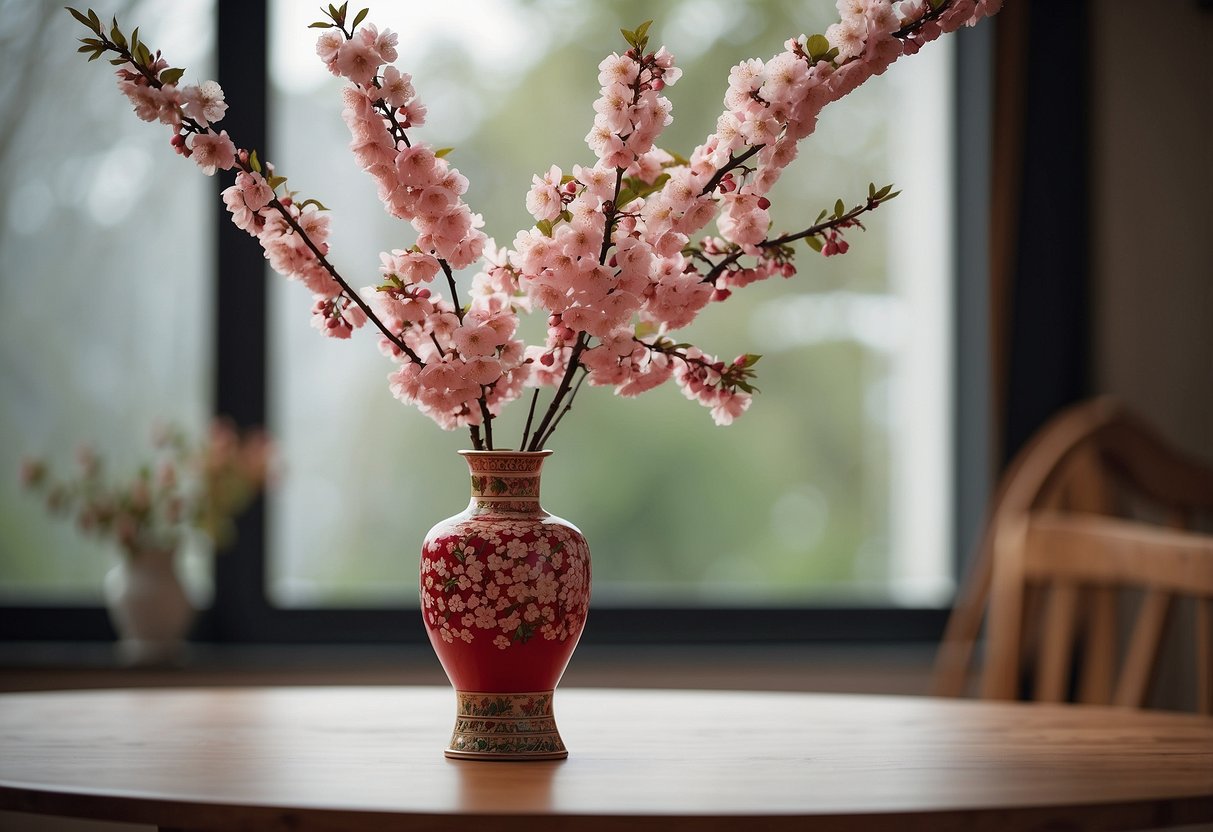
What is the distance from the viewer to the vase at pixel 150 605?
254 cm

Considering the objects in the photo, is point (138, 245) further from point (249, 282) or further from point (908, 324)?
point (908, 324)

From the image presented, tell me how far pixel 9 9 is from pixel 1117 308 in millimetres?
2433

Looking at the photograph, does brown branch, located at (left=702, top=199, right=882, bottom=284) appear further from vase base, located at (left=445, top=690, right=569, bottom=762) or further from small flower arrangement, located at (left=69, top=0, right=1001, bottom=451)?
vase base, located at (left=445, top=690, right=569, bottom=762)

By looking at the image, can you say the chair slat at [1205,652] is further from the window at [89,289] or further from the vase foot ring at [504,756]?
the window at [89,289]

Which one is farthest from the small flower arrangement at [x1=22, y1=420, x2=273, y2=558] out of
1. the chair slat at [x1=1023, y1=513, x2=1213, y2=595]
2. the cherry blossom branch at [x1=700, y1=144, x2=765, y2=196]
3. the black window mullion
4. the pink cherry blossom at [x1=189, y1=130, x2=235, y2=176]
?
the cherry blossom branch at [x1=700, y1=144, x2=765, y2=196]

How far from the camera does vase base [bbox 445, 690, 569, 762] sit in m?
1.05

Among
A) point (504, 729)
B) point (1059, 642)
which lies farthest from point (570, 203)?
point (1059, 642)

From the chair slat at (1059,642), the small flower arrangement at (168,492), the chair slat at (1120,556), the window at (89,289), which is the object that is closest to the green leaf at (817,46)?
the chair slat at (1120,556)

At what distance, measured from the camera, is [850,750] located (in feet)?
3.67

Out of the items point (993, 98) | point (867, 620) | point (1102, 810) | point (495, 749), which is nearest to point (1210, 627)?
point (1102, 810)

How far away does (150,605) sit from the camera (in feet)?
8.34

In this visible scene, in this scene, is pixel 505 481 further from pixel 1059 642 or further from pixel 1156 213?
pixel 1156 213

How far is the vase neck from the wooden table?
0.20 m

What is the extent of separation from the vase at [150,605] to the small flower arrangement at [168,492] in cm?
2
